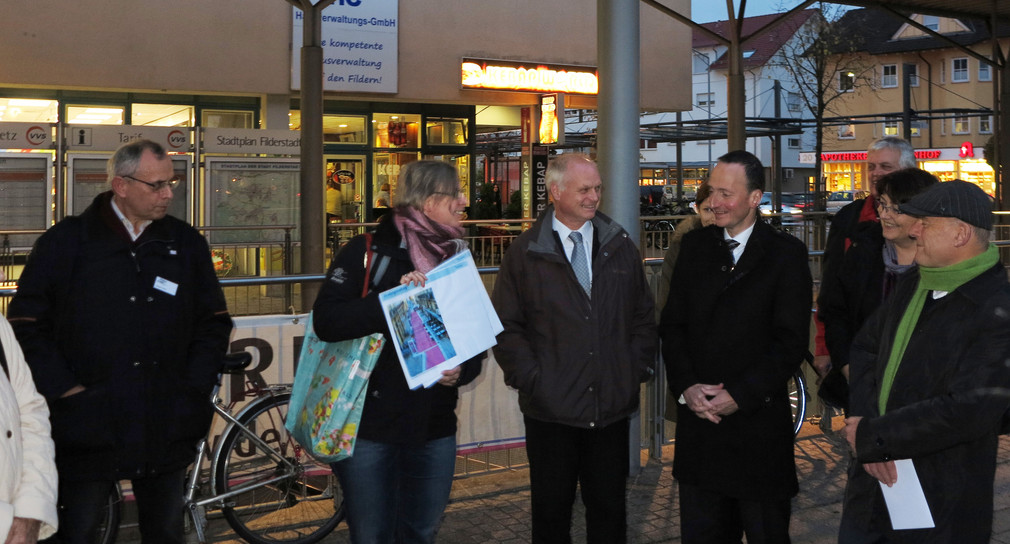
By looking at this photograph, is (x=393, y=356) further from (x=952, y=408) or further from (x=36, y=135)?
(x=36, y=135)

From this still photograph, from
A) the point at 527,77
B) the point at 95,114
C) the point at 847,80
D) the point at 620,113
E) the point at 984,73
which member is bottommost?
the point at 620,113

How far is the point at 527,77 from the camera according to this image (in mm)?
22125

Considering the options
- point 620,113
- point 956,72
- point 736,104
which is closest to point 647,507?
point 620,113

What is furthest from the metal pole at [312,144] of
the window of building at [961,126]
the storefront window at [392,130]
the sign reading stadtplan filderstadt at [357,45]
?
the window of building at [961,126]

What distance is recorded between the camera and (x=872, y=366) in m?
3.49

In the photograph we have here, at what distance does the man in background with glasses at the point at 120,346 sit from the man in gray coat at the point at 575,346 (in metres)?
1.23

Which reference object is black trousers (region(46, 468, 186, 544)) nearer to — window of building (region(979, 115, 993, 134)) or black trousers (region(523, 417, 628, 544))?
black trousers (region(523, 417, 628, 544))

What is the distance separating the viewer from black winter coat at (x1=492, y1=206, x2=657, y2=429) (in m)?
4.11

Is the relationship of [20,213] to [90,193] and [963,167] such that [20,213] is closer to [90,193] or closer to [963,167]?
[90,193]

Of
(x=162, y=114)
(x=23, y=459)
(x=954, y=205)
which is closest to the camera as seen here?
(x=23, y=459)

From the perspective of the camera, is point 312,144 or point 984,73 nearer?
point 312,144

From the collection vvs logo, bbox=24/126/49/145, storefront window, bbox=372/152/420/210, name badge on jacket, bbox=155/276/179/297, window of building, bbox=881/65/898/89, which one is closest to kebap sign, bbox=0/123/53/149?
vvs logo, bbox=24/126/49/145

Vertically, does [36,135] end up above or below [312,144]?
above

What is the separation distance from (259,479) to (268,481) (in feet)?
0.16
